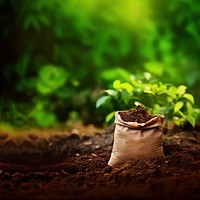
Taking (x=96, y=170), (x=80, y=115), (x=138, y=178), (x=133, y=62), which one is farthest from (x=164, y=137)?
(x=133, y=62)

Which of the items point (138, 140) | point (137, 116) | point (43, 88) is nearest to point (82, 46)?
point (43, 88)

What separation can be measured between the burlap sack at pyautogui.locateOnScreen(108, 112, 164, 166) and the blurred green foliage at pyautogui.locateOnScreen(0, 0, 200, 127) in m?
2.17

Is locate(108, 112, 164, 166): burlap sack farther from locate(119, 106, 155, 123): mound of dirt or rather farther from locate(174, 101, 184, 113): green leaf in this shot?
locate(174, 101, 184, 113): green leaf

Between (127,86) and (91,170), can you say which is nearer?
(91,170)

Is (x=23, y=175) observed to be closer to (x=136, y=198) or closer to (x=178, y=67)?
(x=136, y=198)

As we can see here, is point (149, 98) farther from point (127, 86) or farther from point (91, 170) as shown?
point (91, 170)

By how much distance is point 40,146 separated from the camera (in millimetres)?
3627

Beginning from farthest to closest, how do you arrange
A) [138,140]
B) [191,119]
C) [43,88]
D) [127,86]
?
[43,88]
[127,86]
[191,119]
[138,140]

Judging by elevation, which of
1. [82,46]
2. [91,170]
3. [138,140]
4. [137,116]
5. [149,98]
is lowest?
[91,170]

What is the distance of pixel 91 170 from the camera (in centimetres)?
273

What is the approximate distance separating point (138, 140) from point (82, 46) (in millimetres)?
2816

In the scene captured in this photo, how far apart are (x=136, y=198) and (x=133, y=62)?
3.57 m

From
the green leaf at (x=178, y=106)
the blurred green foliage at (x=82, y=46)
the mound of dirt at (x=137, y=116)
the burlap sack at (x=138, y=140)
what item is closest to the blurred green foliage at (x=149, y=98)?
the green leaf at (x=178, y=106)

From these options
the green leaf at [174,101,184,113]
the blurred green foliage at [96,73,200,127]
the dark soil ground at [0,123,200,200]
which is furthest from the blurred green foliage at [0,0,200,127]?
the green leaf at [174,101,184,113]
